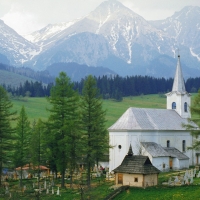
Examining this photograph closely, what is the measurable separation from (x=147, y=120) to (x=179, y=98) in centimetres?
1067

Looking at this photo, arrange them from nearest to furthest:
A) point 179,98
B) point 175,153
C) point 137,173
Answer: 1. point 137,173
2. point 175,153
3. point 179,98

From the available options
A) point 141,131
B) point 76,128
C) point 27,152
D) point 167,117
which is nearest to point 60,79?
point 76,128

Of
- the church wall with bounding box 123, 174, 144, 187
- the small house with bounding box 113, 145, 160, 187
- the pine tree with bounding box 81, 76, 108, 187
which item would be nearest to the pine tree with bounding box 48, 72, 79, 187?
the pine tree with bounding box 81, 76, 108, 187

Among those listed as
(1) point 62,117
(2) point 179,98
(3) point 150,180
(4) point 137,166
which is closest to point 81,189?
(4) point 137,166

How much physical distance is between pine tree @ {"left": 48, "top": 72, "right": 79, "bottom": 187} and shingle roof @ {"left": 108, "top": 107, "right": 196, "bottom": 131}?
1299 centimetres

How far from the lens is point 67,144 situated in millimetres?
53906

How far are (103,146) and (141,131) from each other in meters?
12.3

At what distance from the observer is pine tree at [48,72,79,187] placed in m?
54.5

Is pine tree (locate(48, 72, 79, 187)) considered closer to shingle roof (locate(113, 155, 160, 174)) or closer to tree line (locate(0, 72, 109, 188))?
tree line (locate(0, 72, 109, 188))

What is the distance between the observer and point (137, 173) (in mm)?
50250

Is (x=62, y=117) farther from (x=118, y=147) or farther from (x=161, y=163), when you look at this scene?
(x=161, y=163)

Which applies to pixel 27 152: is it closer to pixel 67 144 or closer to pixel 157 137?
pixel 67 144

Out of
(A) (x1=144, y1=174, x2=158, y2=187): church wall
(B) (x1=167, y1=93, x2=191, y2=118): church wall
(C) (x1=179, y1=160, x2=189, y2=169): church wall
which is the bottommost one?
(A) (x1=144, y1=174, x2=158, y2=187): church wall

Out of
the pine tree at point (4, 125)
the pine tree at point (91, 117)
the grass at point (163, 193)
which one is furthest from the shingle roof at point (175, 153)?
the pine tree at point (4, 125)
